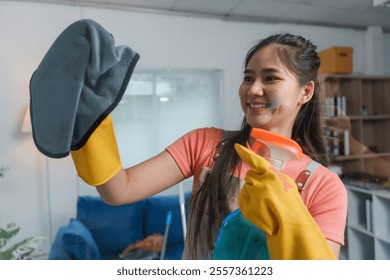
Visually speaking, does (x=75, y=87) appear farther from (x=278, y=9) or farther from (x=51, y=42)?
(x=278, y=9)

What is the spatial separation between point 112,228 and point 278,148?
622 millimetres

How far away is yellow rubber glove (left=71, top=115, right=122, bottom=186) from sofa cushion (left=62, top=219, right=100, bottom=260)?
0.36m

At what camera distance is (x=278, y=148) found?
0.41 meters

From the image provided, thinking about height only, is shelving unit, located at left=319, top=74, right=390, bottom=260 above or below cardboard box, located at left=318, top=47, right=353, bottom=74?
below

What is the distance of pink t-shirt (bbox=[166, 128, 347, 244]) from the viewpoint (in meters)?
0.44

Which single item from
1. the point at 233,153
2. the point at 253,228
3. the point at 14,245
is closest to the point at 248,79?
the point at 233,153

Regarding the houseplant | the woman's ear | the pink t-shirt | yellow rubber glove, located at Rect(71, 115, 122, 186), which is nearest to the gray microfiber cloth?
yellow rubber glove, located at Rect(71, 115, 122, 186)

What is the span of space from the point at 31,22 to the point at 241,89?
474mm

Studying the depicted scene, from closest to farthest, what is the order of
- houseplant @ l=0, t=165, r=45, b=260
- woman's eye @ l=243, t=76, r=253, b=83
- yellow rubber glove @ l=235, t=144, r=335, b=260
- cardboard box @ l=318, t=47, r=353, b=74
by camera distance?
yellow rubber glove @ l=235, t=144, r=335, b=260, woman's eye @ l=243, t=76, r=253, b=83, cardboard box @ l=318, t=47, r=353, b=74, houseplant @ l=0, t=165, r=45, b=260

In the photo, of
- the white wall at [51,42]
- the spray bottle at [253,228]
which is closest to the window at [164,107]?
the white wall at [51,42]

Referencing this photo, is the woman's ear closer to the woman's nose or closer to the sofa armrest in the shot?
the woman's nose

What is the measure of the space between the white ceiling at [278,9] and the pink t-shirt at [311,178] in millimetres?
280
